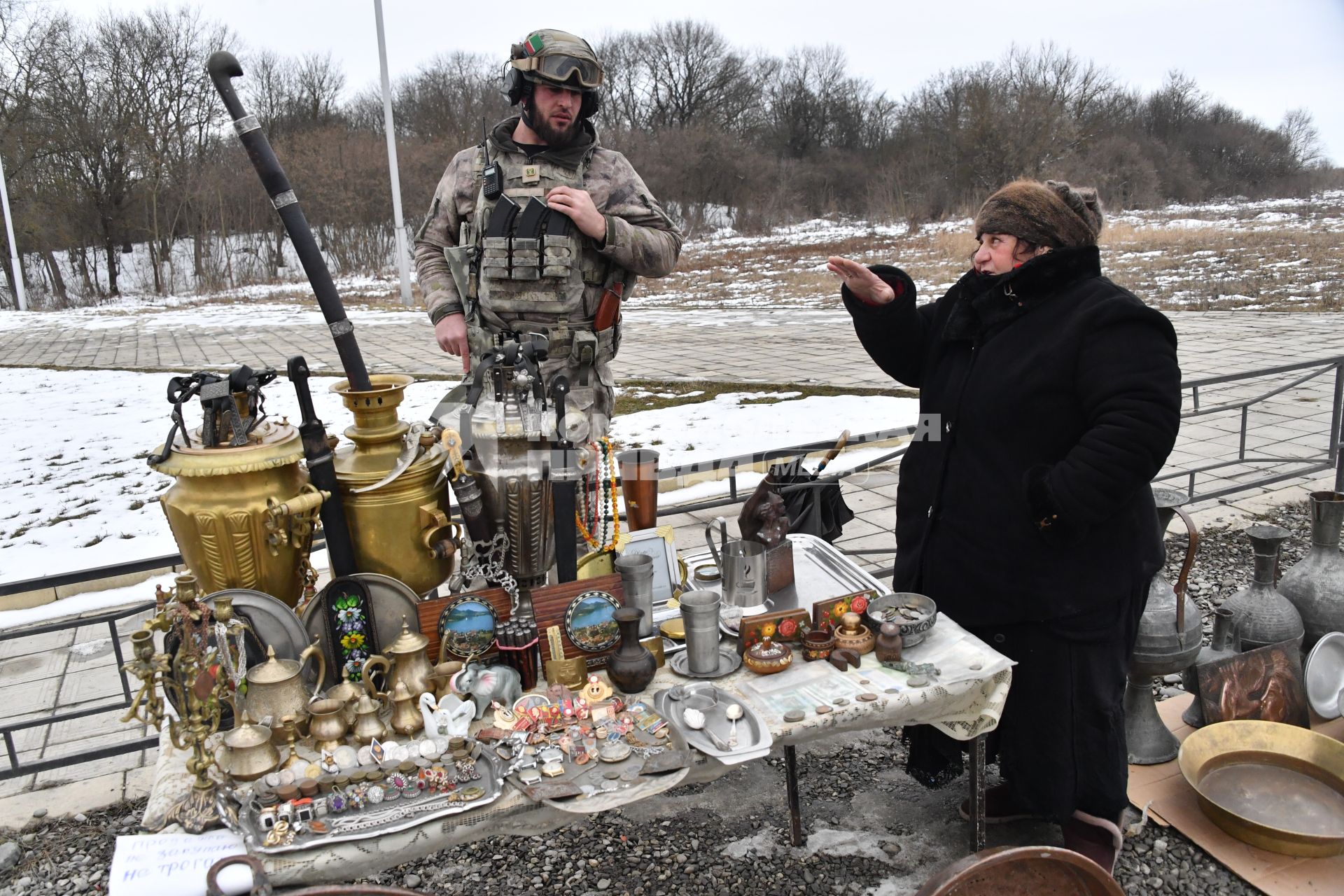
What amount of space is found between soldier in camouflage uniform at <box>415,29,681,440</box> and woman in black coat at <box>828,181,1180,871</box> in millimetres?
939

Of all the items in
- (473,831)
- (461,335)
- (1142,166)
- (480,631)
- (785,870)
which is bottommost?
(785,870)

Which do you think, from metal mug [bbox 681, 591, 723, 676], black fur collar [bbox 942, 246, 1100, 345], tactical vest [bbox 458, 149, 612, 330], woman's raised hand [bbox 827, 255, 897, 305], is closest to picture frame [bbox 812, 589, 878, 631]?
metal mug [bbox 681, 591, 723, 676]

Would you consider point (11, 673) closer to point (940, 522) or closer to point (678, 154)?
point (940, 522)

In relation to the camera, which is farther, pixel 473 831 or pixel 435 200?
pixel 435 200

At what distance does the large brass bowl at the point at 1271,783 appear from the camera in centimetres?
241

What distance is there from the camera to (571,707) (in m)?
1.79

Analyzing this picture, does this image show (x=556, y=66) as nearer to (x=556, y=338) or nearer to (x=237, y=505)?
(x=556, y=338)

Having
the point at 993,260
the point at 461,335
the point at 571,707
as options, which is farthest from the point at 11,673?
the point at 993,260

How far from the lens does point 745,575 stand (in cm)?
225

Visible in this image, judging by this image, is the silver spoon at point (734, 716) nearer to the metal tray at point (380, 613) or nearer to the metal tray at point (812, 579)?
the metal tray at point (812, 579)

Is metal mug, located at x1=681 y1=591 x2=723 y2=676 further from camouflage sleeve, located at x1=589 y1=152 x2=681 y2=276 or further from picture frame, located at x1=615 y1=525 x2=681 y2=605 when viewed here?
camouflage sleeve, located at x1=589 y1=152 x2=681 y2=276

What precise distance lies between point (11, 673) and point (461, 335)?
246cm

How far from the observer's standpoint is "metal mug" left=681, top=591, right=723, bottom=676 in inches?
75.3

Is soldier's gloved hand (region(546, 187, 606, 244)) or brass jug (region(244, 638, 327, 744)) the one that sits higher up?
soldier's gloved hand (region(546, 187, 606, 244))
